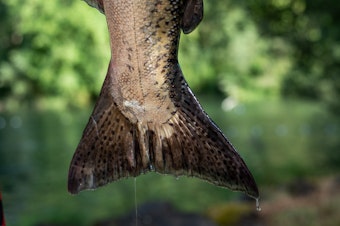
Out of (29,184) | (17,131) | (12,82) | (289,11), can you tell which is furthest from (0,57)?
(289,11)

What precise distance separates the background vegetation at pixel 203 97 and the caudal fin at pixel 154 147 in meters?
3.27

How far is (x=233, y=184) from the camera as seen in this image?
213cm

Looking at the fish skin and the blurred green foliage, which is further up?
the blurred green foliage

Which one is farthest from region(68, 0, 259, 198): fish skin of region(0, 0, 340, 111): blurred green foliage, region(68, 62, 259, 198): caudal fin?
region(0, 0, 340, 111): blurred green foliage

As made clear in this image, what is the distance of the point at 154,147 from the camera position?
2.26 meters

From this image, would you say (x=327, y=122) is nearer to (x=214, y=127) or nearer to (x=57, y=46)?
(x=57, y=46)

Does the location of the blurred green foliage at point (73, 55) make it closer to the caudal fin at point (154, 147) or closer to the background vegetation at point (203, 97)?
the background vegetation at point (203, 97)

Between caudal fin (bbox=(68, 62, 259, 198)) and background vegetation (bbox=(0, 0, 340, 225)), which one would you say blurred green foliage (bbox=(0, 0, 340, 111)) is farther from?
caudal fin (bbox=(68, 62, 259, 198))

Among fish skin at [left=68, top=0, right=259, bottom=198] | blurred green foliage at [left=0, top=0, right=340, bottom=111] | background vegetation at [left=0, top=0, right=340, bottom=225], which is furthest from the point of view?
blurred green foliage at [left=0, top=0, right=340, bottom=111]

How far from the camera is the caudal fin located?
7.32 ft

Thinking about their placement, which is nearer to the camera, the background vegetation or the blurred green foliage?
the background vegetation

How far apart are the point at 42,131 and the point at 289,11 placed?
1111cm

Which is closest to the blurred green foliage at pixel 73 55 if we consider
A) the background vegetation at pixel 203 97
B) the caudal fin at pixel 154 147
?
the background vegetation at pixel 203 97

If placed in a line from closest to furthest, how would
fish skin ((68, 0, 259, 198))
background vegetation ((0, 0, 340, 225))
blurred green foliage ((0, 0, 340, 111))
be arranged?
fish skin ((68, 0, 259, 198)) < background vegetation ((0, 0, 340, 225)) < blurred green foliage ((0, 0, 340, 111))
